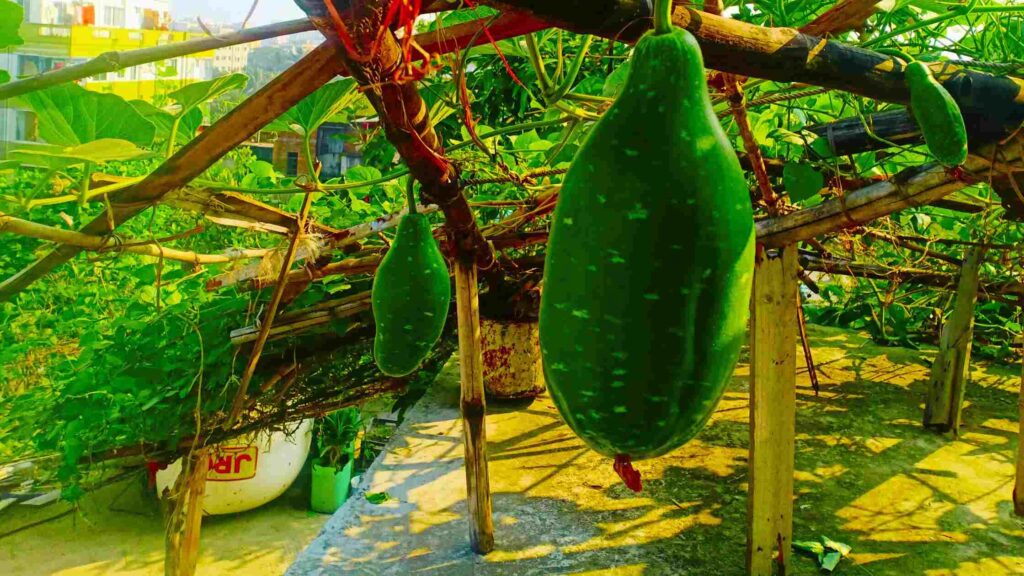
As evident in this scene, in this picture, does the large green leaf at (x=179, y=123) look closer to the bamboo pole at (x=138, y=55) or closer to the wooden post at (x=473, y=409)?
the bamboo pole at (x=138, y=55)

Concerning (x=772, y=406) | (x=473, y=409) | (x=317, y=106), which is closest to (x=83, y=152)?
(x=317, y=106)

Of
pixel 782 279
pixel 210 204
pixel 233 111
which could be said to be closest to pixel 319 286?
pixel 210 204

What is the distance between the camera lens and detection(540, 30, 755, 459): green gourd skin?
0.43m

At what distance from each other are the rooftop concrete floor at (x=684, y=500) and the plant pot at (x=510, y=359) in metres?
0.08

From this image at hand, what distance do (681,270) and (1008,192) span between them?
1.12m

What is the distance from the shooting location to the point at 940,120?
0.63m

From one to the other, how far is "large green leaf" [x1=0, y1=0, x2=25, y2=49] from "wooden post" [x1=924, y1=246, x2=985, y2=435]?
119 inches

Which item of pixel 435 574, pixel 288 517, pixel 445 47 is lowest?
pixel 288 517

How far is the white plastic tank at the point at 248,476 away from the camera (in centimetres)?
509

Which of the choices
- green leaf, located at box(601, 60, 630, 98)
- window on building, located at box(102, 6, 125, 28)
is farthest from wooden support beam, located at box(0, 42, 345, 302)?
window on building, located at box(102, 6, 125, 28)

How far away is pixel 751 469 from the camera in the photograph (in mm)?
1929

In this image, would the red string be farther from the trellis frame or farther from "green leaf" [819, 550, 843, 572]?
"green leaf" [819, 550, 843, 572]

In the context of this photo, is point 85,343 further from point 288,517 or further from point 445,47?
point 288,517

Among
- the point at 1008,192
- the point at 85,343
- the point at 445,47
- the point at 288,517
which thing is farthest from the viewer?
the point at 288,517
